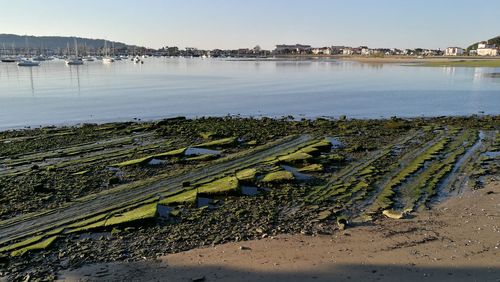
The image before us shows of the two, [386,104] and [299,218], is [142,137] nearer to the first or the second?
[299,218]

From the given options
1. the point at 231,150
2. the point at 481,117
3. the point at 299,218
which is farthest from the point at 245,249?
Result: the point at 481,117

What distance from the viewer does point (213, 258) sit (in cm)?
→ 810

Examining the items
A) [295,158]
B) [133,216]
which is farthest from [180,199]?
[295,158]

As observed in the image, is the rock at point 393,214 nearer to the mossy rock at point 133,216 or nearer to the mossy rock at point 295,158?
the mossy rock at point 295,158

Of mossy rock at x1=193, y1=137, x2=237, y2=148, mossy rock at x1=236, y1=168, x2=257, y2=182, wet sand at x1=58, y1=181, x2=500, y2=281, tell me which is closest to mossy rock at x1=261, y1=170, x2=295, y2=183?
mossy rock at x1=236, y1=168, x2=257, y2=182

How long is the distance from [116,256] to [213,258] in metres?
1.89

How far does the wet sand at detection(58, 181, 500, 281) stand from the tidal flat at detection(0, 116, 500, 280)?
16.8 inches

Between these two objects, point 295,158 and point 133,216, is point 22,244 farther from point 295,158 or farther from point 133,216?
point 295,158

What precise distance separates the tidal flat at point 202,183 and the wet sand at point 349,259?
0.43 metres

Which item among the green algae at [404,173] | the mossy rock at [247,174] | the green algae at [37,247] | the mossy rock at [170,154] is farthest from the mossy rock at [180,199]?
the green algae at [404,173]

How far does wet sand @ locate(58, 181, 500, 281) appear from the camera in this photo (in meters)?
7.44

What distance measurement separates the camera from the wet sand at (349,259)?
7441mm

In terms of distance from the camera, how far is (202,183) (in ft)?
41.8

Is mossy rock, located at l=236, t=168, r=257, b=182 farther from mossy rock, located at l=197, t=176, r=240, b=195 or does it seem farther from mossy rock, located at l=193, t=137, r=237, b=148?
mossy rock, located at l=193, t=137, r=237, b=148
